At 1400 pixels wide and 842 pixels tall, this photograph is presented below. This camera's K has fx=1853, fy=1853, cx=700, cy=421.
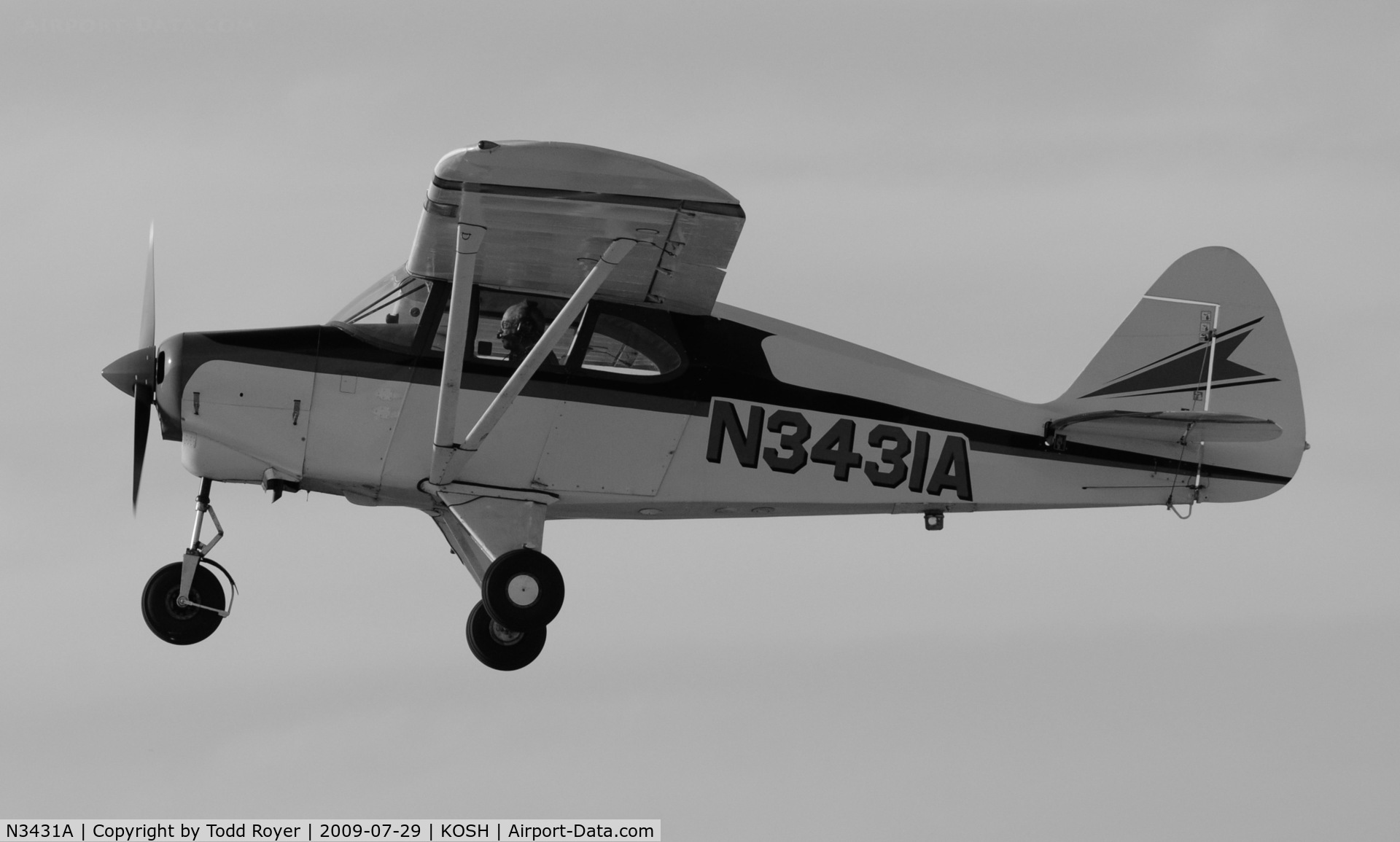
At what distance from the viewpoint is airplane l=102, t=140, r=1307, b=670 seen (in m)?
10.6

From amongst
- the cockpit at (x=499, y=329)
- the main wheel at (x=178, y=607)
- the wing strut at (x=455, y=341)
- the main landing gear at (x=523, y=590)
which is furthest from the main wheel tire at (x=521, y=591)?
the main wheel at (x=178, y=607)

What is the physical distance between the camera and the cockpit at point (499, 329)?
11055 mm

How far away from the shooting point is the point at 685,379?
37.3 feet

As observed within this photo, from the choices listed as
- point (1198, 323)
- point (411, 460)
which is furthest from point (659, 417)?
point (1198, 323)

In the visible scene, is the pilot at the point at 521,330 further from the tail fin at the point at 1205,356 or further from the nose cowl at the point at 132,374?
the tail fin at the point at 1205,356

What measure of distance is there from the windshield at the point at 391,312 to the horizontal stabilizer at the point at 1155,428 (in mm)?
4188

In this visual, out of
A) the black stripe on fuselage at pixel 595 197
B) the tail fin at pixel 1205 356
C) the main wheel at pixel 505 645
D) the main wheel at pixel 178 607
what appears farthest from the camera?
the tail fin at pixel 1205 356

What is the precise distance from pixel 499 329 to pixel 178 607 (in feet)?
8.48

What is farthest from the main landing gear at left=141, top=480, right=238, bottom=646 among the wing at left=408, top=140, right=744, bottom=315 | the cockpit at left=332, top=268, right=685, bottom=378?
the wing at left=408, top=140, right=744, bottom=315

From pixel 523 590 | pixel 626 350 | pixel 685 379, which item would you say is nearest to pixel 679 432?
pixel 685 379

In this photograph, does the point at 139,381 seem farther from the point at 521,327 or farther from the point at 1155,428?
the point at 1155,428

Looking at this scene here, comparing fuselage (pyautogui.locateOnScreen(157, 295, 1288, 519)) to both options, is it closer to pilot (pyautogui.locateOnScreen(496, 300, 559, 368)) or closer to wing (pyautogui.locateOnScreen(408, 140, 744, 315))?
pilot (pyautogui.locateOnScreen(496, 300, 559, 368))

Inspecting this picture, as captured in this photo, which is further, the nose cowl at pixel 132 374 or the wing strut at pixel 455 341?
the nose cowl at pixel 132 374

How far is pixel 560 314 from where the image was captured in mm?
10688
